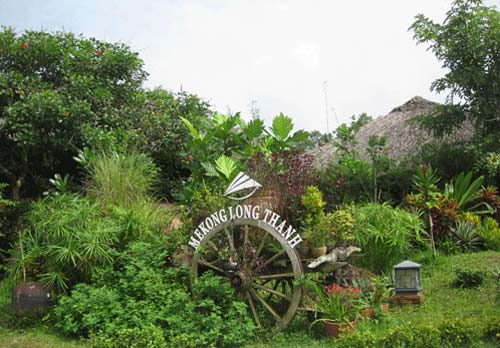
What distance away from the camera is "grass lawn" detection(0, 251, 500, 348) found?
634cm

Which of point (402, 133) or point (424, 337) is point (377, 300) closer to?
point (424, 337)

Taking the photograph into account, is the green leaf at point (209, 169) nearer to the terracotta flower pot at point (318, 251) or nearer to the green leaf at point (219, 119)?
the green leaf at point (219, 119)

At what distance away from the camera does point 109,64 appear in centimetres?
1054

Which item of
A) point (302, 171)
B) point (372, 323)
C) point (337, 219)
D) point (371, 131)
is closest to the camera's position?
point (372, 323)

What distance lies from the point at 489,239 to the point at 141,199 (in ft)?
18.5

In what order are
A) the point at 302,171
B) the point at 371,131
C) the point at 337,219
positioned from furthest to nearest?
the point at 371,131 → the point at 302,171 → the point at 337,219

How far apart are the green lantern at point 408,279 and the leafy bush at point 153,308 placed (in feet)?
7.06

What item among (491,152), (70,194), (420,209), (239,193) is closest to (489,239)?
(420,209)

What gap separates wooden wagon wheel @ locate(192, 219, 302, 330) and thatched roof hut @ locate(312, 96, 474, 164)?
466 cm

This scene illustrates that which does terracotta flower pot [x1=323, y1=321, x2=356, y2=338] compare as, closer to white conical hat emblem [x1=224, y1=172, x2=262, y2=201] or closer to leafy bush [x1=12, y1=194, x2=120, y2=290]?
white conical hat emblem [x1=224, y1=172, x2=262, y2=201]

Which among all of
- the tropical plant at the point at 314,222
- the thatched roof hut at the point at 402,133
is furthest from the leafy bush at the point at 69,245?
the thatched roof hut at the point at 402,133

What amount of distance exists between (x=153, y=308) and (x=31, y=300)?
5.86 ft

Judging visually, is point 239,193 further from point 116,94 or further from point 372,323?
point 116,94

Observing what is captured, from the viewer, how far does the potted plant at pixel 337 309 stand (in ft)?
20.6
